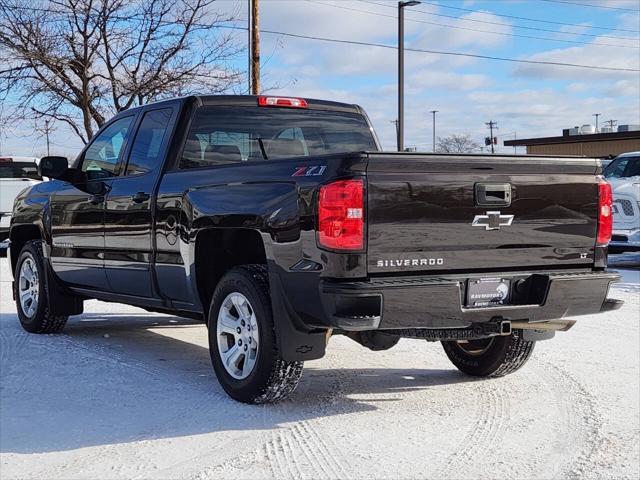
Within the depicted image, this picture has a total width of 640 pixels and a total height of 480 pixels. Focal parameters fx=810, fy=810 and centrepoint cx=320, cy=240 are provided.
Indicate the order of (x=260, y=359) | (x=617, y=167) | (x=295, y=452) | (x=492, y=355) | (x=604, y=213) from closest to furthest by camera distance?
(x=295, y=452) < (x=260, y=359) < (x=604, y=213) < (x=492, y=355) < (x=617, y=167)

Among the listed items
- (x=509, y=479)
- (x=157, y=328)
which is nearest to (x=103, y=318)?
(x=157, y=328)

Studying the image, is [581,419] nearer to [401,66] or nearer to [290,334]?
[290,334]

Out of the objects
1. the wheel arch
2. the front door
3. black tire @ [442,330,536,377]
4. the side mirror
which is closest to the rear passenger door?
the front door

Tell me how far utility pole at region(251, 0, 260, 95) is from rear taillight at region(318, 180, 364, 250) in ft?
61.8

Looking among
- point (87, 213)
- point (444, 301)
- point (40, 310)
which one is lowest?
point (40, 310)

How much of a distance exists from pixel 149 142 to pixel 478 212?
9.36 ft

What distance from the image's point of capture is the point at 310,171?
4410 mm

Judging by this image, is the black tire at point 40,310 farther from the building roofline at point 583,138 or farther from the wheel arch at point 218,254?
the building roofline at point 583,138

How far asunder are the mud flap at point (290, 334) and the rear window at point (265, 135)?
153 cm

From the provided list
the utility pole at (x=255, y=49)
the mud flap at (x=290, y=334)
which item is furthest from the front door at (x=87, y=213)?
the utility pole at (x=255, y=49)

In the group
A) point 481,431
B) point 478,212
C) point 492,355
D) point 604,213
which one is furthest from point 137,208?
point 604,213

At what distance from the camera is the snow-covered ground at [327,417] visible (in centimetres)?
405

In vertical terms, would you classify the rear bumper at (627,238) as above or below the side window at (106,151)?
below

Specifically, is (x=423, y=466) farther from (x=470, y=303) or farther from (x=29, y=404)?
(x=29, y=404)
